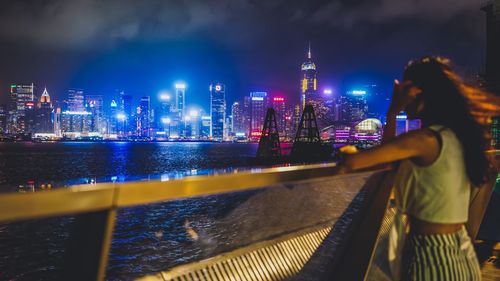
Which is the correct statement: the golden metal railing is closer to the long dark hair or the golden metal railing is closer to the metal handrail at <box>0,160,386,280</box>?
the metal handrail at <box>0,160,386,280</box>

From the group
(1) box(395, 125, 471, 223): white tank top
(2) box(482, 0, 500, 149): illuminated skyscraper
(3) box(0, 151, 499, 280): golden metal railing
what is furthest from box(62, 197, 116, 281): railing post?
(2) box(482, 0, 500, 149): illuminated skyscraper

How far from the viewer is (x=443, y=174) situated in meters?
1.72

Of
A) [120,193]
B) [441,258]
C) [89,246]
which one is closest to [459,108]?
[441,258]

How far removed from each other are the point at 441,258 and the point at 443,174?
393 millimetres

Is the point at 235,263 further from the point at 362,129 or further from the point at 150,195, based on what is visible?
the point at 362,129

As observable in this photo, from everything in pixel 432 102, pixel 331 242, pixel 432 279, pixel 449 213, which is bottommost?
pixel 331 242

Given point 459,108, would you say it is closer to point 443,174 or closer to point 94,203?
point 443,174

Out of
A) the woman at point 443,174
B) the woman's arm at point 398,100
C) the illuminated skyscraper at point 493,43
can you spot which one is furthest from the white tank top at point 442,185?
the illuminated skyscraper at point 493,43

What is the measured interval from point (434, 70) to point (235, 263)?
188cm

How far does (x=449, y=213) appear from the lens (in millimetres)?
1749

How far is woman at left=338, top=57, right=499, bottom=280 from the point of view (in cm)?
172

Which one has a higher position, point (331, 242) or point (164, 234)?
point (331, 242)

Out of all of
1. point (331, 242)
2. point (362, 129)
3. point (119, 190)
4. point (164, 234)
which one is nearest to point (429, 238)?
point (119, 190)

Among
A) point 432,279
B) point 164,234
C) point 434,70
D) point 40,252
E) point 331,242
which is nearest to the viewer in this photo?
point 432,279
